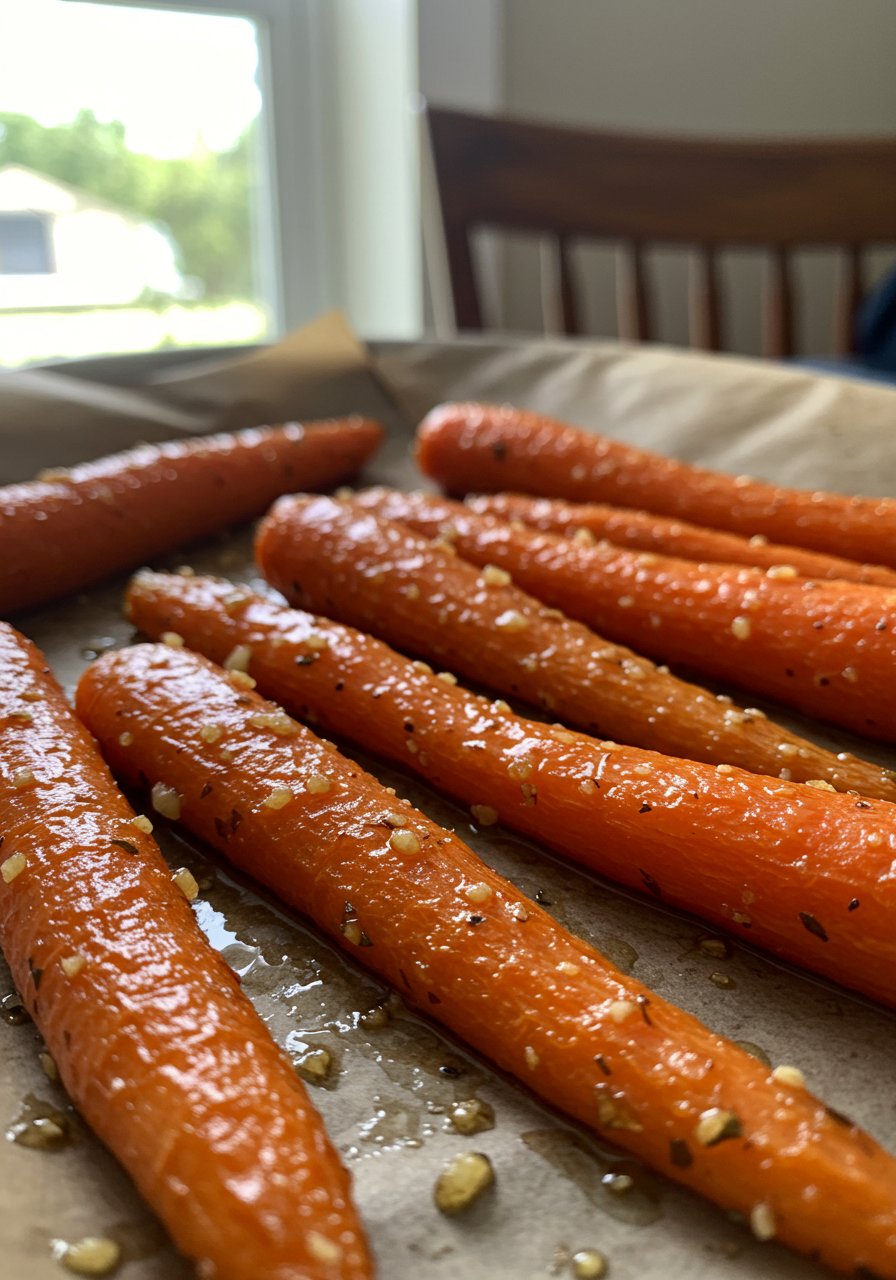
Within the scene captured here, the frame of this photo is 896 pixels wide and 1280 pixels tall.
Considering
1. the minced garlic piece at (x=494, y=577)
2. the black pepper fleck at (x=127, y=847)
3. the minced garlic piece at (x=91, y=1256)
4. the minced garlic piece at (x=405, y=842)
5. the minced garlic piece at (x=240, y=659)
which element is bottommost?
the minced garlic piece at (x=91, y=1256)

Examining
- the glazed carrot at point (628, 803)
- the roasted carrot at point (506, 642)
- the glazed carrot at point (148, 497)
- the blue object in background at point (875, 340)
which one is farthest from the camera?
the blue object in background at point (875, 340)

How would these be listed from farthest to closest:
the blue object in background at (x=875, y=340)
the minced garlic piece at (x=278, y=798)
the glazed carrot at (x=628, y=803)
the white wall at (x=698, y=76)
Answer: the white wall at (x=698, y=76), the blue object in background at (x=875, y=340), the minced garlic piece at (x=278, y=798), the glazed carrot at (x=628, y=803)

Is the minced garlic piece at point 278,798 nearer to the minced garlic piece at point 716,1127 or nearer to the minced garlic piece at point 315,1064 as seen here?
the minced garlic piece at point 315,1064

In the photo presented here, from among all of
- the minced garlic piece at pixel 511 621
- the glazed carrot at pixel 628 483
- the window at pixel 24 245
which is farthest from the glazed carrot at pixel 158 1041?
the window at pixel 24 245

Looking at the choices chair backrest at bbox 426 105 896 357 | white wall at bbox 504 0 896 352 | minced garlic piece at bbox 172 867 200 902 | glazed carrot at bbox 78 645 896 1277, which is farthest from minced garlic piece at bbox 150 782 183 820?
white wall at bbox 504 0 896 352

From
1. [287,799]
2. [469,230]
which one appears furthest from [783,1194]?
[469,230]

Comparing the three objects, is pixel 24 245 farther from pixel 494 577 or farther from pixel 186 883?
pixel 186 883
